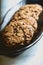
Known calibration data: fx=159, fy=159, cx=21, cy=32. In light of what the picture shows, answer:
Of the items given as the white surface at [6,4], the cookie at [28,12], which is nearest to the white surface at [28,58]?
the cookie at [28,12]

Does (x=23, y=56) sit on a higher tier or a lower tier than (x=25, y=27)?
lower

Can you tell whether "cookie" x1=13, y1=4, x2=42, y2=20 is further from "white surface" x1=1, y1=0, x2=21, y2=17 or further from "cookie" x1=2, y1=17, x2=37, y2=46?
"white surface" x1=1, y1=0, x2=21, y2=17

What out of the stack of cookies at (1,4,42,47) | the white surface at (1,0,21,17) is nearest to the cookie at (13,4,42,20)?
the stack of cookies at (1,4,42,47)

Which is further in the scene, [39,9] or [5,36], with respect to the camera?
[39,9]

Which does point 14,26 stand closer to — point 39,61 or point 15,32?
point 15,32

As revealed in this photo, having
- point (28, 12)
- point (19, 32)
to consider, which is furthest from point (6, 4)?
point (19, 32)

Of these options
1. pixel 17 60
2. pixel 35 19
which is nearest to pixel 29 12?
pixel 35 19

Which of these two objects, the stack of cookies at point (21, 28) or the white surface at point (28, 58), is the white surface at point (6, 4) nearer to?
the stack of cookies at point (21, 28)
